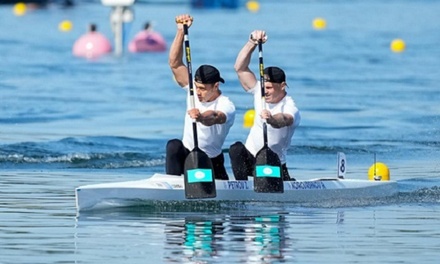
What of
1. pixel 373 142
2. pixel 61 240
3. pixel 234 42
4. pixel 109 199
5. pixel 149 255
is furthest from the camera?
pixel 234 42

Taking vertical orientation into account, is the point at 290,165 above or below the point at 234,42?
below

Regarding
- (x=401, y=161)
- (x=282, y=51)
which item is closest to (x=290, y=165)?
(x=401, y=161)

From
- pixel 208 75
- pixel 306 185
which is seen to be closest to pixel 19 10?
pixel 306 185

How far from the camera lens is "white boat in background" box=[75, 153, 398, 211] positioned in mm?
11773

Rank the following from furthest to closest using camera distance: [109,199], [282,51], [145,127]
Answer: [282,51] → [145,127] → [109,199]

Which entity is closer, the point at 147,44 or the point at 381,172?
the point at 381,172

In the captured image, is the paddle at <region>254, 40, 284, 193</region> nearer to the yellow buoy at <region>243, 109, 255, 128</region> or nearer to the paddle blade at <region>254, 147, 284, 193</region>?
the paddle blade at <region>254, 147, 284, 193</region>

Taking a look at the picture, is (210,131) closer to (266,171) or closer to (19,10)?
(266,171)

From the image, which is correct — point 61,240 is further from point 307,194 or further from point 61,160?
point 61,160

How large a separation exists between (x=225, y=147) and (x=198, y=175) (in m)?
5.91

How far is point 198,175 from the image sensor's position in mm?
12031

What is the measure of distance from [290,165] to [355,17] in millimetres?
44070

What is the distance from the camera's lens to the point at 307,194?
1294 cm

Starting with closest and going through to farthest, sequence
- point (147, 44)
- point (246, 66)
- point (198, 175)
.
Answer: point (198, 175)
point (246, 66)
point (147, 44)
